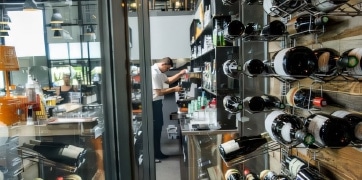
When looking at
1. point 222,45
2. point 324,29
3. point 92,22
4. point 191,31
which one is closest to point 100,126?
point 92,22

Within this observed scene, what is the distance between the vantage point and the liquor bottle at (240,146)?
5.74 feet

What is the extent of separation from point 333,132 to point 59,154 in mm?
987

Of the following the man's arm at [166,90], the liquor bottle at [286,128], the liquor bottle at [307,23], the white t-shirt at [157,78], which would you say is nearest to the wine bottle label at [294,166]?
the liquor bottle at [286,128]

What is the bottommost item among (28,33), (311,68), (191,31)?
(311,68)

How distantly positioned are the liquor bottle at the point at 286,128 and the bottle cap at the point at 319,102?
0.32 feet

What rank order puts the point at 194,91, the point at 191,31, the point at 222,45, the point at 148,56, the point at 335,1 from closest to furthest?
the point at 335,1
the point at 148,56
the point at 222,45
the point at 194,91
the point at 191,31

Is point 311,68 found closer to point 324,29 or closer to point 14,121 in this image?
point 324,29

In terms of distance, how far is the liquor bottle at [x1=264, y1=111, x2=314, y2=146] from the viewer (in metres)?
1.14

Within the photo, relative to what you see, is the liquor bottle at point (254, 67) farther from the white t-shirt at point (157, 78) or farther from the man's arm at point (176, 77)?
the man's arm at point (176, 77)

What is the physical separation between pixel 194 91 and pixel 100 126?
13.7 ft

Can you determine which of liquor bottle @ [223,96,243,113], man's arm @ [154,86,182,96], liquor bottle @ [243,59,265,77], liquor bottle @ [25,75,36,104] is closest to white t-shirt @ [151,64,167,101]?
man's arm @ [154,86,182,96]

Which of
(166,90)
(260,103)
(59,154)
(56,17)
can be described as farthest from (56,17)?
(166,90)

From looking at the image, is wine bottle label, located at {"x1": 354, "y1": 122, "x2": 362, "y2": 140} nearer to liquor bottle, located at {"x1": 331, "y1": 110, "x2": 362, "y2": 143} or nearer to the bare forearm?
liquor bottle, located at {"x1": 331, "y1": 110, "x2": 362, "y2": 143}

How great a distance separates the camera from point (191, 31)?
599cm
